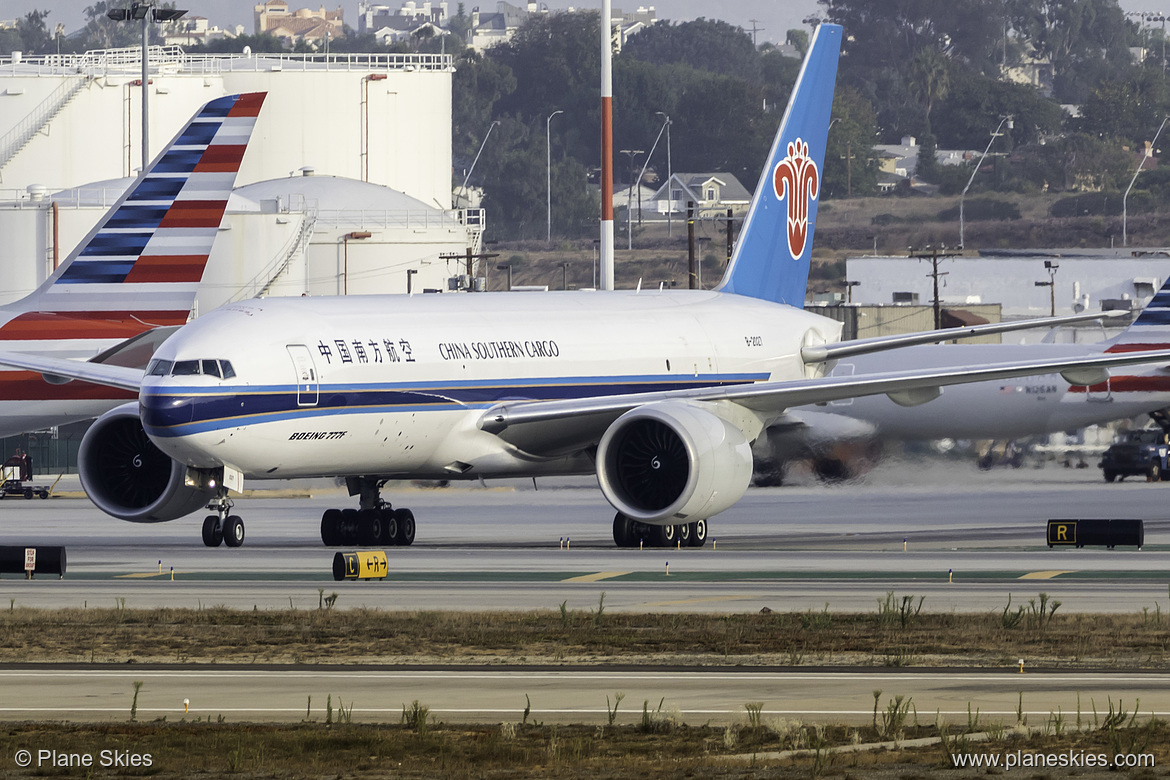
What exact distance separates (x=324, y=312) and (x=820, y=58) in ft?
56.1

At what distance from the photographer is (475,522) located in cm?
4472

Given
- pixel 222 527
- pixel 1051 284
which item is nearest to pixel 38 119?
pixel 1051 284

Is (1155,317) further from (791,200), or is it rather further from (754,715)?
(754,715)

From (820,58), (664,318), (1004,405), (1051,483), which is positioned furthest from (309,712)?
(1004,405)

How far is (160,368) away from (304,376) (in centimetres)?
248

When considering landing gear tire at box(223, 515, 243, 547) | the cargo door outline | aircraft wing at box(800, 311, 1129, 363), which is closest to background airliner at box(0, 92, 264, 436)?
landing gear tire at box(223, 515, 243, 547)

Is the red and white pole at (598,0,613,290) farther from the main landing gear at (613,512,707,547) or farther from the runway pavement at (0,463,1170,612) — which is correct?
the main landing gear at (613,512,707,547)

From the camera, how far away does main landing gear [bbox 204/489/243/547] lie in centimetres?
3584

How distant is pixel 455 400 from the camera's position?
36.9 meters

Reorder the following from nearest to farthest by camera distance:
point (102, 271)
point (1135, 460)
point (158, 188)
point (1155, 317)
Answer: point (102, 271), point (158, 188), point (1155, 317), point (1135, 460)

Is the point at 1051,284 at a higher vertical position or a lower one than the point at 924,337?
lower

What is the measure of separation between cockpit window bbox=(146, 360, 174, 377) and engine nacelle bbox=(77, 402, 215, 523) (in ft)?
11.6

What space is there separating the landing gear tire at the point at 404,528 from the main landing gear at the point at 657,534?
13.5 ft

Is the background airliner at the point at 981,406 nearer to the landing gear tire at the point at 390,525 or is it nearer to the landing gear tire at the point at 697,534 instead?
the landing gear tire at the point at 697,534
